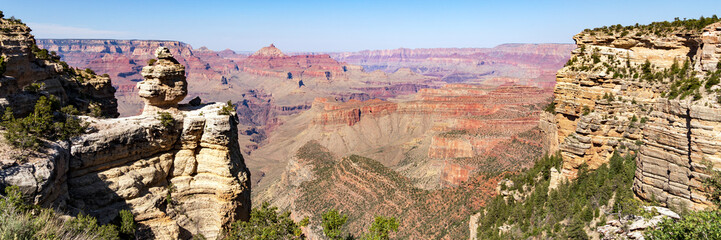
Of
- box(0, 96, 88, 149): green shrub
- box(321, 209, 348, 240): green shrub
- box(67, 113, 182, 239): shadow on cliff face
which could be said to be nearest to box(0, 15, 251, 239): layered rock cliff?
box(67, 113, 182, 239): shadow on cliff face

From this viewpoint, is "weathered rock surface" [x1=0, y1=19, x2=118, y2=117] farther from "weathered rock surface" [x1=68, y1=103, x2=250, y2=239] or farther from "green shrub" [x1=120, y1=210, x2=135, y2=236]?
"green shrub" [x1=120, y1=210, x2=135, y2=236]

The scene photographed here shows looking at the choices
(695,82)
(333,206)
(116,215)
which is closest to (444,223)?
(333,206)

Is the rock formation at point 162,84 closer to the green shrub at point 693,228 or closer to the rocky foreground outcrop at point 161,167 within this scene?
the rocky foreground outcrop at point 161,167

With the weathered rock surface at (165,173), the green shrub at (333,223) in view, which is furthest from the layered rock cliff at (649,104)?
the weathered rock surface at (165,173)

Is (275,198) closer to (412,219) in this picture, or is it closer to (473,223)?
(412,219)

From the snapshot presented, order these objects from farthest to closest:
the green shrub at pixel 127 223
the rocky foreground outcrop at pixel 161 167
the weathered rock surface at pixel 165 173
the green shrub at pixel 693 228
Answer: the weathered rock surface at pixel 165 173 → the rocky foreground outcrop at pixel 161 167 → the green shrub at pixel 127 223 → the green shrub at pixel 693 228

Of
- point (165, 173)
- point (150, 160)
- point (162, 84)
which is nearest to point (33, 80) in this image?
point (162, 84)
